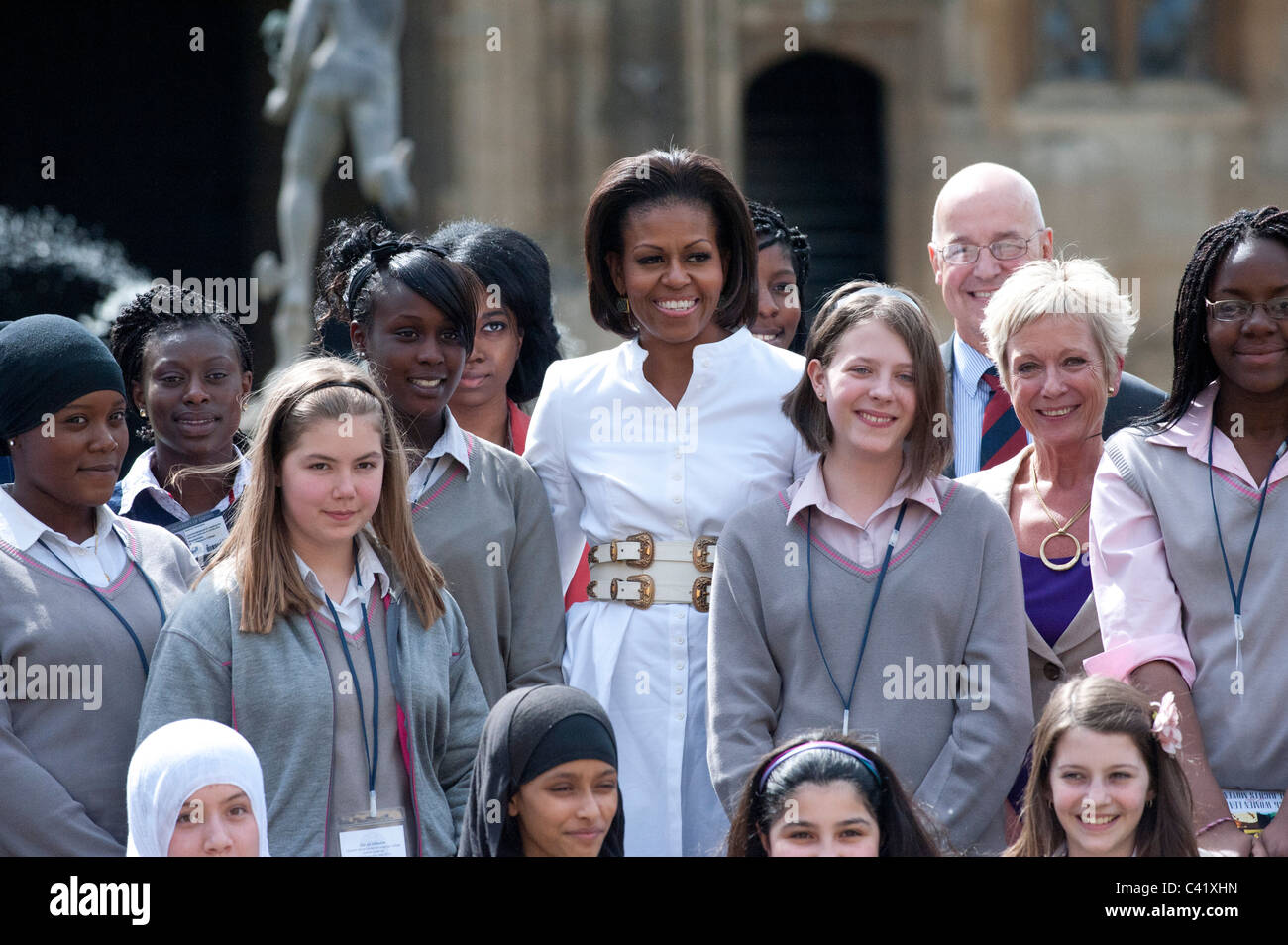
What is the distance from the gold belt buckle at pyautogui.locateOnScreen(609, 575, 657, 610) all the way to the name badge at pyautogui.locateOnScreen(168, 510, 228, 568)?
1.13 m

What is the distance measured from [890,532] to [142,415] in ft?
7.87

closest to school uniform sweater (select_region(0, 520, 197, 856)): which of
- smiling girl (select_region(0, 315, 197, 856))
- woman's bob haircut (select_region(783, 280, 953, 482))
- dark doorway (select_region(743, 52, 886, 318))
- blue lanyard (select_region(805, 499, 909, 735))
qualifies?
smiling girl (select_region(0, 315, 197, 856))

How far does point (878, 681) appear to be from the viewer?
416 cm

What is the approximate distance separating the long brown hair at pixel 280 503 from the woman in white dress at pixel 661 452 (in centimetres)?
45

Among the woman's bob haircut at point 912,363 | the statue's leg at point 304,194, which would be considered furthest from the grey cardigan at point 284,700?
the statue's leg at point 304,194

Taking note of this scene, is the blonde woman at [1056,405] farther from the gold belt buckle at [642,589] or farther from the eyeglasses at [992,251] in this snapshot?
→ the gold belt buckle at [642,589]

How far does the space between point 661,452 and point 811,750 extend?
970 mm

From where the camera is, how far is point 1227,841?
3979mm

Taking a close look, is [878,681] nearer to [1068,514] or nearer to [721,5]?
[1068,514]

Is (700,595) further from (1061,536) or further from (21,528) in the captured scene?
(21,528)

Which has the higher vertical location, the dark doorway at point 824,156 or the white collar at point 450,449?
the dark doorway at point 824,156

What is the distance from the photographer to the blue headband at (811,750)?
3891 mm
